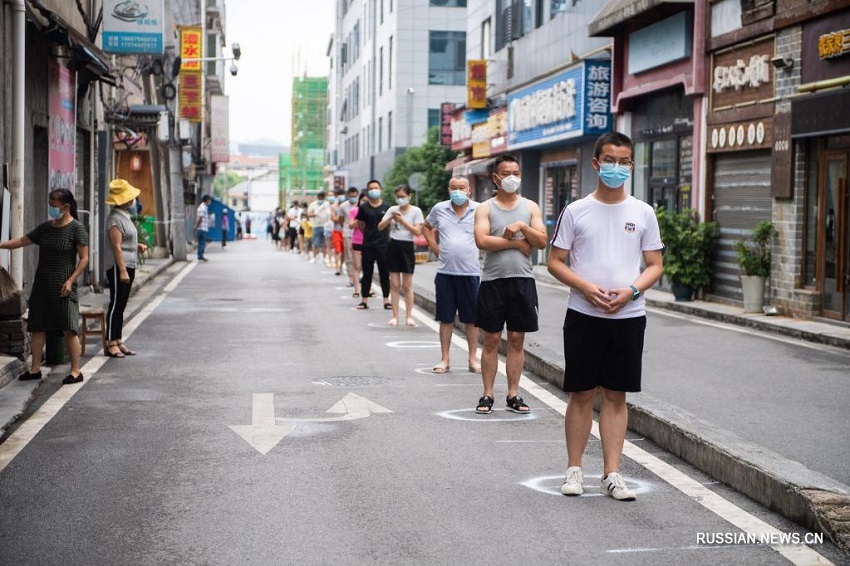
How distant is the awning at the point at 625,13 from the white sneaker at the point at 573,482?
16.7 m

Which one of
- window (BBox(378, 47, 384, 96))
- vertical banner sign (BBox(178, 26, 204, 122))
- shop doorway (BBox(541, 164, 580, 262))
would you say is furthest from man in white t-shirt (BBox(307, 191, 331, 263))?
window (BBox(378, 47, 384, 96))

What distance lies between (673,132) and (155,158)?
1464 cm

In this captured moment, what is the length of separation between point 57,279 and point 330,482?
15.9 feet

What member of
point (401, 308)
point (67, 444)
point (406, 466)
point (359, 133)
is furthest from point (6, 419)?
point (359, 133)

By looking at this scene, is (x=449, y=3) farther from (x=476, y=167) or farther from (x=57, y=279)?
(x=57, y=279)

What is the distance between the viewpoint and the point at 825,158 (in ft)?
55.8

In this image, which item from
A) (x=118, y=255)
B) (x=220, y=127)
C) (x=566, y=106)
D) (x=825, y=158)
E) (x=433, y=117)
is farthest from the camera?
(x=220, y=127)

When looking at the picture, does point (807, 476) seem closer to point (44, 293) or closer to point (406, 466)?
point (406, 466)

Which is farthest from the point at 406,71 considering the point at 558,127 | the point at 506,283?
the point at 506,283

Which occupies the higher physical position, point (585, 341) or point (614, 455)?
point (585, 341)

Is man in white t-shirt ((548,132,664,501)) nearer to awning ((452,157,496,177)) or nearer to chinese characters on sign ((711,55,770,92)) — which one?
chinese characters on sign ((711,55,770,92))

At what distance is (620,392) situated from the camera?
21.5 feet

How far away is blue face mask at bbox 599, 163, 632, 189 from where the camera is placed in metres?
6.34

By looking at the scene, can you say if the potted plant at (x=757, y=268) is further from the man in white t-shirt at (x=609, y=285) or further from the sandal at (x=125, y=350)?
the man in white t-shirt at (x=609, y=285)
